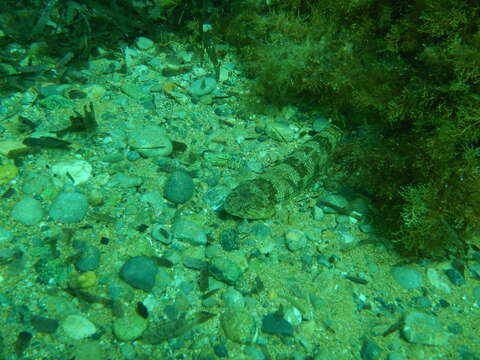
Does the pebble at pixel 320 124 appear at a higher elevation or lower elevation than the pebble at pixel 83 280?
higher

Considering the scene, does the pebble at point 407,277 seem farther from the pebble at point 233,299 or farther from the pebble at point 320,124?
the pebble at point 320,124

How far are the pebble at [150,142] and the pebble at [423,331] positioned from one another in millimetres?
3108

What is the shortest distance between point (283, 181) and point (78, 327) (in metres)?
2.64

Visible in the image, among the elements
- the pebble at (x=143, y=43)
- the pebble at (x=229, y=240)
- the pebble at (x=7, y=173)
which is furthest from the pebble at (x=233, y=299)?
the pebble at (x=143, y=43)

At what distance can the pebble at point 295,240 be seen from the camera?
3.43 m

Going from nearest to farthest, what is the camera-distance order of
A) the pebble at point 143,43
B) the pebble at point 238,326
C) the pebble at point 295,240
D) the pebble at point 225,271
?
the pebble at point 238,326 < the pebble at point 225,271 < the pebble at point 295,240 < the pebble at point 143,43

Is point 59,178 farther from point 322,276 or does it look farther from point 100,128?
point 322,276

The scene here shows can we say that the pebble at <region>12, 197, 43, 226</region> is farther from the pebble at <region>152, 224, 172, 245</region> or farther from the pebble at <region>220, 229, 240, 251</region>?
the pebble at <region>220, 229, 240, 251</region>

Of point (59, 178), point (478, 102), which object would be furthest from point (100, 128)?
point (478, 102)

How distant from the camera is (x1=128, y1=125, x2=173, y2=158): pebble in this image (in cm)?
393

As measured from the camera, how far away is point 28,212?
3096 millimetres

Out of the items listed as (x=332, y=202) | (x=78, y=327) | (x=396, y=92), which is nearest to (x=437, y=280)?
(x=332, y=202)

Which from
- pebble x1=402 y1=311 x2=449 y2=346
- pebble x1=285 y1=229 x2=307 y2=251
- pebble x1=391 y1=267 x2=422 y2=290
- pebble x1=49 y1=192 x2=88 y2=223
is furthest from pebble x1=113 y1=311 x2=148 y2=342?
pebble x1=391 y1=267 x2=422 y2=290

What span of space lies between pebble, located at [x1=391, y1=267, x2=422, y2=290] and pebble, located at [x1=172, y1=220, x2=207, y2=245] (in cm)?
198
